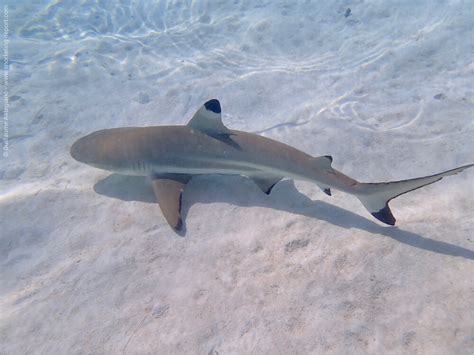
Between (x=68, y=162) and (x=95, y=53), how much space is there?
12.5 feet

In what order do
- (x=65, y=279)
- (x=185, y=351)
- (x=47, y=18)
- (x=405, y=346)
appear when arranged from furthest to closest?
(x=47, y=18)
(x=65, y=279)
(x=185, y=351)
(x=405, y=346)

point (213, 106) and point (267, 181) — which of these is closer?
point (213, 106)

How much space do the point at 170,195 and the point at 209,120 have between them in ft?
3.27

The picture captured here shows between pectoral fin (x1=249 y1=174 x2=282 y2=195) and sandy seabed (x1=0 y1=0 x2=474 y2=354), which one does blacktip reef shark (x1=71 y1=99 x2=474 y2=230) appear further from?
sandy seabed (x1=0 y1=0 x2=474 y2=354)

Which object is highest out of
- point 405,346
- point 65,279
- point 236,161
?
point 236,161

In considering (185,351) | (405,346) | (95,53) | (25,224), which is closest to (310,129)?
(405,346)

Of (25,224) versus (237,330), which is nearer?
(237,330)

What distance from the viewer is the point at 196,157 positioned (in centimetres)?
393

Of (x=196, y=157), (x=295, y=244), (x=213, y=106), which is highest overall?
(x=213, y=106)

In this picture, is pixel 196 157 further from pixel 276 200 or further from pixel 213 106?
pixel 276 200

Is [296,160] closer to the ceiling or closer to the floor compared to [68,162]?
closer to the ceiling

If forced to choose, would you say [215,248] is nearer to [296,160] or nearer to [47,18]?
[296,160]

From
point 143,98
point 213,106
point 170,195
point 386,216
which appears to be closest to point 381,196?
point 386,216

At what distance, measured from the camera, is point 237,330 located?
8.74ft
